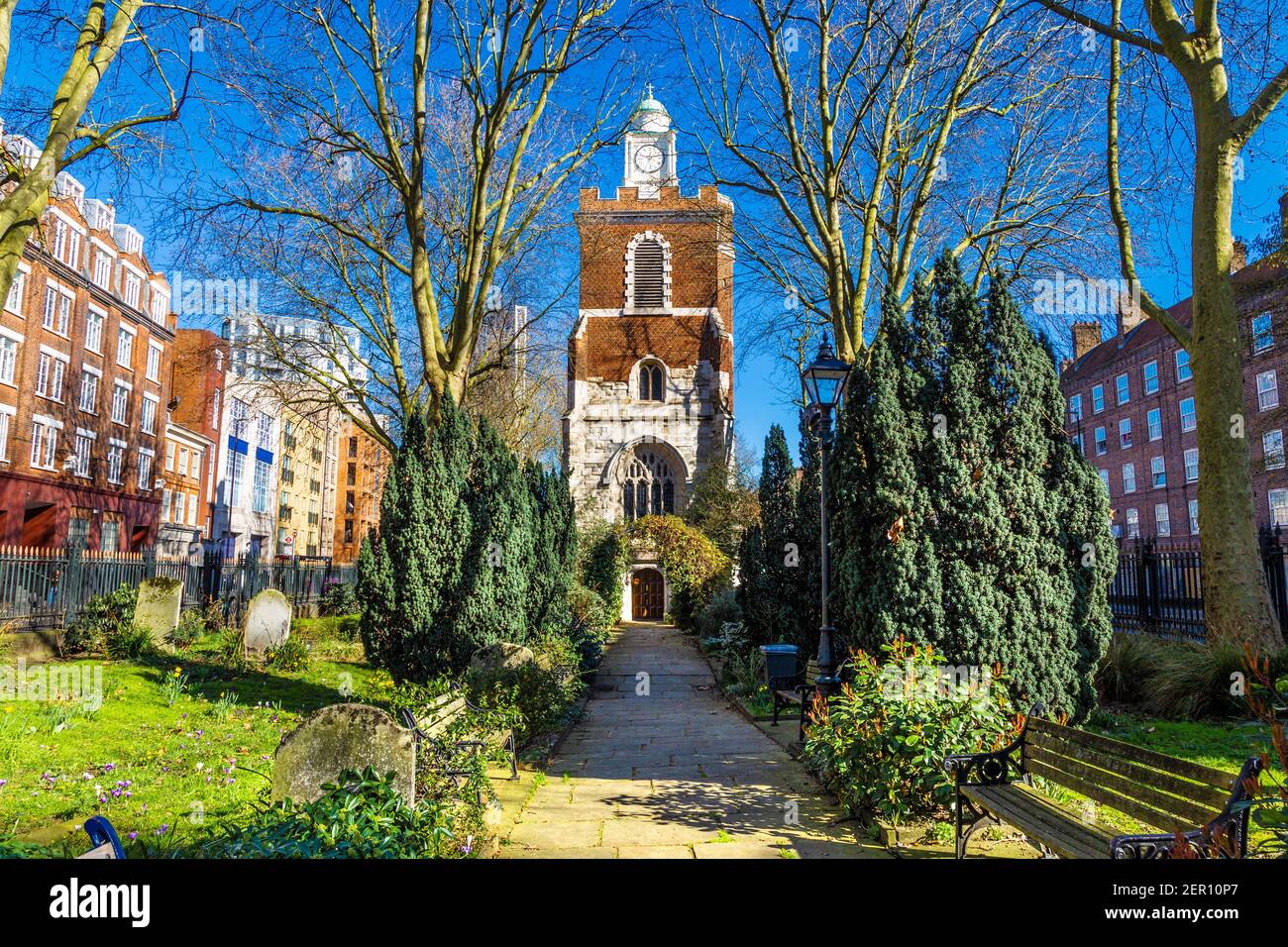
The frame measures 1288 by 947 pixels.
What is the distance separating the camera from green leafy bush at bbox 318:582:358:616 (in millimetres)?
19438

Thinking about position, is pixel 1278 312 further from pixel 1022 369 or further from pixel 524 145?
pixel 524 145

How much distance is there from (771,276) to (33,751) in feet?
46.0

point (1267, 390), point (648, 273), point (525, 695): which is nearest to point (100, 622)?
point (525, 695)

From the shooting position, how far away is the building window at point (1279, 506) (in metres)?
31.1

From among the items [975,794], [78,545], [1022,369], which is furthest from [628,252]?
[975,794]

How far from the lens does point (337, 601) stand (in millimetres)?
20266

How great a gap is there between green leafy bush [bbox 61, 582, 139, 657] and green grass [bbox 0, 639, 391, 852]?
107cm

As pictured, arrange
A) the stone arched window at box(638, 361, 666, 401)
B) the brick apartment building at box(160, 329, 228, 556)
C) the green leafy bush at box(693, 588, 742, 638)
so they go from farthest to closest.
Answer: the brick apartment building at box(160, 329, 228, 556)
the stone arched window at box(638, 361, 666, 401)
the green leafy bush at box(693, 588, 742, 638)

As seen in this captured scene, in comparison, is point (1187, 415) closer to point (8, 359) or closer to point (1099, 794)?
point (1099, 794)

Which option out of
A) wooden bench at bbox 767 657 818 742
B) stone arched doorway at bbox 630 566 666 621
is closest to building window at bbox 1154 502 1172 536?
stone arched doorway at bbox 630 566 666 621

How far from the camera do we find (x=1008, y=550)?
6.85 metres

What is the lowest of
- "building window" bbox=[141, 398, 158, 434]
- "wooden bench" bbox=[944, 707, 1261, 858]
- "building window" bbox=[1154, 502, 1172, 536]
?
"wooden bench" bbox=[944, 707, 1261, 858]

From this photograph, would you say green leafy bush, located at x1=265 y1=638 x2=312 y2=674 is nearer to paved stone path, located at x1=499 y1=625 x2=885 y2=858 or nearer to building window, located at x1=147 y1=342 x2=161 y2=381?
paved stone path, located at x1=499 y1=625 x2=885 y2=858

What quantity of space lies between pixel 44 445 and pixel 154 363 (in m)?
8.79
